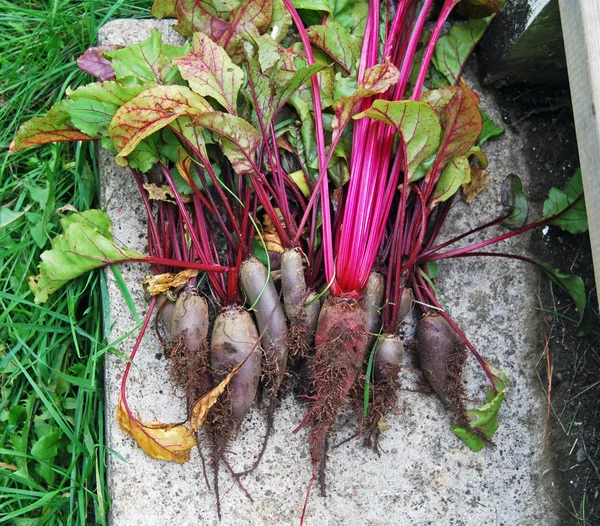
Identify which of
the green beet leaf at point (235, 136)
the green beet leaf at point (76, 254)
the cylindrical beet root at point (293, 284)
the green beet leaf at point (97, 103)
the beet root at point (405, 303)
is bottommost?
the beet root at point (405, 303)

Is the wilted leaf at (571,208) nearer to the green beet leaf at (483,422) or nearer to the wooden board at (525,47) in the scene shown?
the wooden board at (525,47)

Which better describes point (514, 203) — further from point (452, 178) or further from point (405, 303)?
point (405, 303)

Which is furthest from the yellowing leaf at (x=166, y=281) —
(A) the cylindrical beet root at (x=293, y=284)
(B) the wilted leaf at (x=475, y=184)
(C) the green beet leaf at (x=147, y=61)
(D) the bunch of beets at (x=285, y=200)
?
(B) the wilted leaf at (x=475, y=184)

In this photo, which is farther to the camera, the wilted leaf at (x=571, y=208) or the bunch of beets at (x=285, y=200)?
the wilted leaf at (x=571, y=208)

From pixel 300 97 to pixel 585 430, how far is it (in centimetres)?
120

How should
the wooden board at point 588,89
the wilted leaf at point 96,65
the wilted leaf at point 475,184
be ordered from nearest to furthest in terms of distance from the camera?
the wooden board at point 588,89 → the wilted leaf at point 96,65 → the wilted leaf at point 475,184

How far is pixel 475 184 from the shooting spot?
179 cm

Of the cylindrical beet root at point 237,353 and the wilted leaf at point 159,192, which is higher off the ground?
the wilted leaf at point 159,192

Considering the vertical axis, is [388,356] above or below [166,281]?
below

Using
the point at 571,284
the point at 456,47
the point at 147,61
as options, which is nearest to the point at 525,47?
the point at 456,47

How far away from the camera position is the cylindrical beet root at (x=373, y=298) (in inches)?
63.9

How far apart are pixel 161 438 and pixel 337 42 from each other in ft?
3.59

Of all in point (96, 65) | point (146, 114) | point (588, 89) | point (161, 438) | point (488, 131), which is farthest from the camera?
point (488, 131)

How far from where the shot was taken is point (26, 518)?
175 cm
